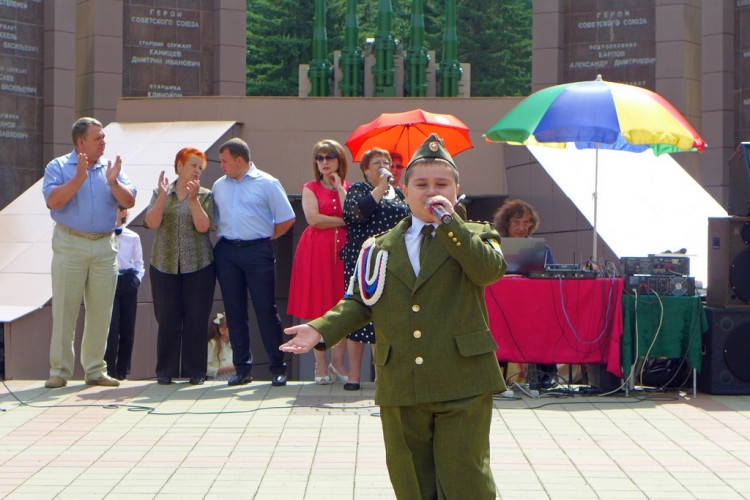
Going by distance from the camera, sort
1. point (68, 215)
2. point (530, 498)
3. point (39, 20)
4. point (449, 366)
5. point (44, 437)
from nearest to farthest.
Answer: point (449, 366), point (530, 498), point (44, 437), point (68, 215), point (39, 20)

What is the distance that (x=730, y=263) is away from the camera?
887 cm

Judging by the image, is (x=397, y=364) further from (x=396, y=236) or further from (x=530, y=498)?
(x=530, y=498)

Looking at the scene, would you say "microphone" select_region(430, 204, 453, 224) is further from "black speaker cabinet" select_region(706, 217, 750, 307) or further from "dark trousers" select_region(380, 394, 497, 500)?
"black speaker cabinet" select_region(706, 217, 750, 307)

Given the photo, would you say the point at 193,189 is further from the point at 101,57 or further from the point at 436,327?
the point at 101,57

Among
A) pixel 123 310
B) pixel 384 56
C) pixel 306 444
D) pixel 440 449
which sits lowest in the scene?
pixel 306 444

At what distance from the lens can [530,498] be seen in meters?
5.53

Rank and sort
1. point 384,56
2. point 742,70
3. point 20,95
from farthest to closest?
point 384,56 < point 20,95 < point 742,70

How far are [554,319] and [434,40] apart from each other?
27265 mm

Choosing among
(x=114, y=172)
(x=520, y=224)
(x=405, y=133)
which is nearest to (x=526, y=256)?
(x=520, y=224)

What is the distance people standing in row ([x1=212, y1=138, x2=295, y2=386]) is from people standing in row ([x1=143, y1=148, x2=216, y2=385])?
4.1 inches

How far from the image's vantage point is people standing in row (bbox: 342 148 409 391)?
851cm

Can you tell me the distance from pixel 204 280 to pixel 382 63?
36.3 feet

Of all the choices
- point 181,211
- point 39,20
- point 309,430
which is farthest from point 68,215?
point 39,20

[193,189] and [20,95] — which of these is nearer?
[193,189]
